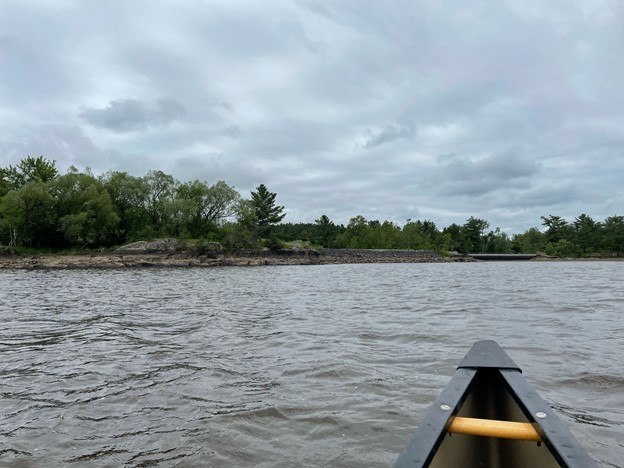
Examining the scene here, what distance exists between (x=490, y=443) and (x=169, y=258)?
56254 millimetres

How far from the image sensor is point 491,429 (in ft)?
8.23

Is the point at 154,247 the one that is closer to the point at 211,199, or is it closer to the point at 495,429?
the point at 211,199

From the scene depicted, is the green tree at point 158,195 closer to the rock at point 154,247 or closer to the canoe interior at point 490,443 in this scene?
the rock at point 154,247


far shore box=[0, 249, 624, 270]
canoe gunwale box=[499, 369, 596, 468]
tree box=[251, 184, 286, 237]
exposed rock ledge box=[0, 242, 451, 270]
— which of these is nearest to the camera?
canoe gunwale box=[499, 369, 596, 468]

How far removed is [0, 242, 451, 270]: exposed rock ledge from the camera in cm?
4616

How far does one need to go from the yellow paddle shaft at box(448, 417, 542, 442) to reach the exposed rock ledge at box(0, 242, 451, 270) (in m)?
48.6

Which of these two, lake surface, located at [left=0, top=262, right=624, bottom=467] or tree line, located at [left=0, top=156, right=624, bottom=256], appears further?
tree line, located at [left=0, top=156, right=624, bottom=256]

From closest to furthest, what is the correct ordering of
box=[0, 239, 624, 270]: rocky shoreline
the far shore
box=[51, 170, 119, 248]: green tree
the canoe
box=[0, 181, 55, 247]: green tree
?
the canoe, the far shore, box=[0, 239, 624, 270]: rocky shoreline, box=[0, 181, 55, 247]: green tree, box=[51, 170, 119, 248]: green tree

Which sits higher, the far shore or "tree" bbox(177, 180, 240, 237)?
"tree" bbox(177, 180, 240, 237)

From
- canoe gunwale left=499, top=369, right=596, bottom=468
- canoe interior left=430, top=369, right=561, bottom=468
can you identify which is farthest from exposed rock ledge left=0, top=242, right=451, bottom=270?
canoe gunwale left=499, top=369, right=596, bottom=468

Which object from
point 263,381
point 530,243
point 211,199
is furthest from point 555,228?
point 263,381

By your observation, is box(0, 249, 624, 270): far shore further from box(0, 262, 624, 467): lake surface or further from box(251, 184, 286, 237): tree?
box(0, 262, 624, 467): lake surface

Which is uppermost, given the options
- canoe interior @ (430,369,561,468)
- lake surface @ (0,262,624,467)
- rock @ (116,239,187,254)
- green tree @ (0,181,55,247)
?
green tree @ (0,181,55,247)

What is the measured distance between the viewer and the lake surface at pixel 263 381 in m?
3.88
